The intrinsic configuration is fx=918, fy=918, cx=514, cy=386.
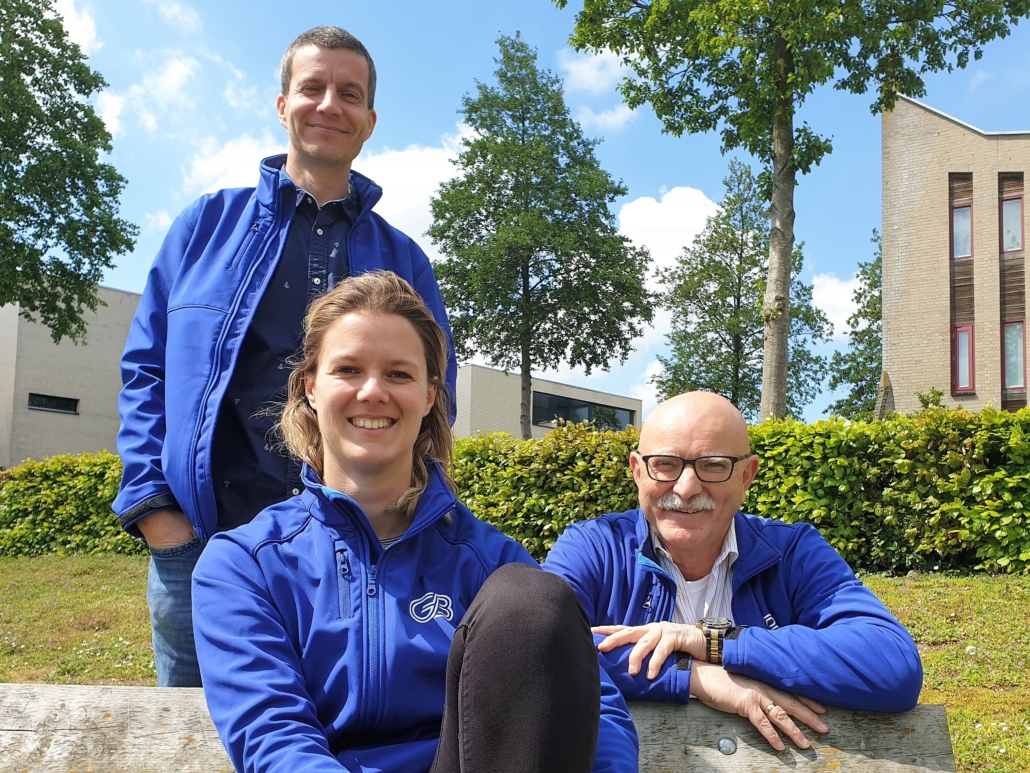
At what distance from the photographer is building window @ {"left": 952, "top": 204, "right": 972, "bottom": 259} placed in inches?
892

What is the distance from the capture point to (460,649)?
1.75 m

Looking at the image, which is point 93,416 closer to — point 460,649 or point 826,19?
point 826,19

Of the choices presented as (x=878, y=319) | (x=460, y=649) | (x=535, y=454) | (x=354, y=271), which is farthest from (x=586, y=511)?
(x=878, y=319)

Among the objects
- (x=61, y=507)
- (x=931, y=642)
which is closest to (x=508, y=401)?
(x=61, y=507)

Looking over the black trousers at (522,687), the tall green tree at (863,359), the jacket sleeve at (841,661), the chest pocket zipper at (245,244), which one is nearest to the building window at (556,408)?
the tall green tree at (863,359)

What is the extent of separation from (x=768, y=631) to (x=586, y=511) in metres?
8.07

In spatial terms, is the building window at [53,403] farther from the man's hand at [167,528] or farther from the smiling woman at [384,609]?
the smiling woman at [384,609]

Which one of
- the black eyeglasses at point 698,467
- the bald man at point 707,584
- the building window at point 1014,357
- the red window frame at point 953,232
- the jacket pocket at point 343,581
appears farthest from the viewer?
the red window frame at point 953,232

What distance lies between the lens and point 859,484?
31.1 feet

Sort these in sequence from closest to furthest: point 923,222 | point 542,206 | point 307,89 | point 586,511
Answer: point 307,89
point 586,511
point 923,222
point 542,206

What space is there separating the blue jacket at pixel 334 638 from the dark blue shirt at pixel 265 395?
1.32 ft

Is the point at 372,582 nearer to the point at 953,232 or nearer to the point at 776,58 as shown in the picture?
the point at 776,58

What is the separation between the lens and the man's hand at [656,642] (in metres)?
2.45

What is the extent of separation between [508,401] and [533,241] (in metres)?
21.6
